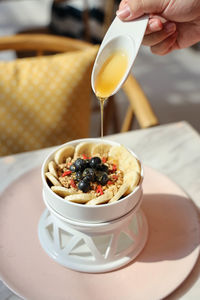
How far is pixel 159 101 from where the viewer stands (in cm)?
285

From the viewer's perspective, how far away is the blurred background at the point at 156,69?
2770 millimetres

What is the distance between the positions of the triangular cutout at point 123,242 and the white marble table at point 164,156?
0.23m

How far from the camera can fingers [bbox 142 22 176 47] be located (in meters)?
1.12

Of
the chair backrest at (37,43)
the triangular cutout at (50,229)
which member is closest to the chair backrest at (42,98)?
the chair backrest at (37,43)

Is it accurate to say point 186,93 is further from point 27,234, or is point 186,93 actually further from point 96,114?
point 27,234

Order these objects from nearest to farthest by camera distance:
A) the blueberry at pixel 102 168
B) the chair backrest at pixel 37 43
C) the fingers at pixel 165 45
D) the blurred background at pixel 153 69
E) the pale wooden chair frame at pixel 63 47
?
the blueberry at pixel 102 168, the fingers at pixel 165 45, the pale wooden chair frame at pixel 63 47, the chair backrest at pixel 37 43, the blurred background at pixel 153 69

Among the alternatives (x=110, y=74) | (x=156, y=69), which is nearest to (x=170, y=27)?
(x=110, y=74)

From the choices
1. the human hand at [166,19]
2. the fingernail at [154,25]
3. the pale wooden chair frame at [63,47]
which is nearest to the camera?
the human hand at [166,19]

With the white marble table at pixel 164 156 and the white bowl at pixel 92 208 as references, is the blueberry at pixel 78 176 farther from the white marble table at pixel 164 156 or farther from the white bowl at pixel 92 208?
the white marble table at pixel 164 156

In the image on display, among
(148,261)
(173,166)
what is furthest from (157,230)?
(173,166)

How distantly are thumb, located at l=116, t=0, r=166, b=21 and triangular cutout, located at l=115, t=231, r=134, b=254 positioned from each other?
1.79 feet

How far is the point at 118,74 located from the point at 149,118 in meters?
0.41

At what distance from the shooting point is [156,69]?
3.26m

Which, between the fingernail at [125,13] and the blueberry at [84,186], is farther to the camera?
the fingernail at [125,13]
